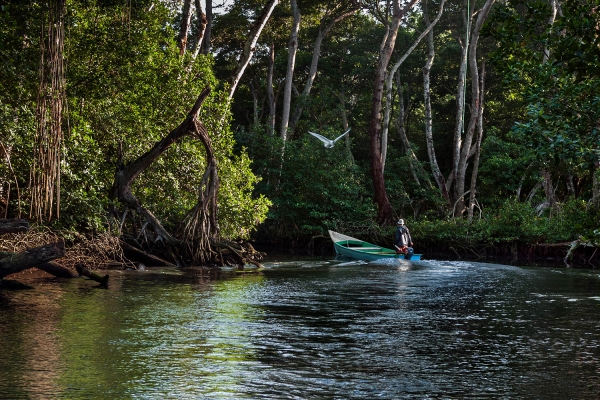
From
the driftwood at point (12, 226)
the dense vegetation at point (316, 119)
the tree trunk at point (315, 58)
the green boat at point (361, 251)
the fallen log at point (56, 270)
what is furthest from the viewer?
the tree trunk at point (315, 58)

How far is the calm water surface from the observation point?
8062mm

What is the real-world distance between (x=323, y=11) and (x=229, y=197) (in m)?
22.1

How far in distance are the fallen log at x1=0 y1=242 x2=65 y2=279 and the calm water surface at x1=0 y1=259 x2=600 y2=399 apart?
0.59 m

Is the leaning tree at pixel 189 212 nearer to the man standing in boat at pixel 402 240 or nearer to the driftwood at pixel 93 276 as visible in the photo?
the driftwood at pixel 93 276

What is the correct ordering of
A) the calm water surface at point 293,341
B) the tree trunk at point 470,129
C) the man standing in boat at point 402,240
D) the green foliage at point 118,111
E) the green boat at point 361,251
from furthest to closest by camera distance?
the tree trunk at point 470,129 < the green boat at point 361,251 < the man standing in boat at point 402,240 < the green foliage at point 118,111 < the calm water surface at point 293,341

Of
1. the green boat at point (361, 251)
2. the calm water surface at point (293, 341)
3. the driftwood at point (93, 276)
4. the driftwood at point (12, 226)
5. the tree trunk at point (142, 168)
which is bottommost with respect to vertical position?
the calm water surface at point (293, 341)

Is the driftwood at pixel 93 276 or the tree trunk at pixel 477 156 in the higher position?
the tree trunk at pixel 477 156

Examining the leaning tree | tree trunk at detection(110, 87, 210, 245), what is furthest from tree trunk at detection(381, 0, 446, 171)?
tree trunk at detection(110, 87, 210, 245)

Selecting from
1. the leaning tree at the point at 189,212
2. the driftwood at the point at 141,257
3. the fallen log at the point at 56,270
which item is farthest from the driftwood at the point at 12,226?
the driftwood at the point at 141,257

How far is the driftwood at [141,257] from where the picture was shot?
21406 millimetres

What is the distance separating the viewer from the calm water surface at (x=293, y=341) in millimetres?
8062

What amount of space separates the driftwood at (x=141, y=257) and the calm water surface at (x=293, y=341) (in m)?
2.85

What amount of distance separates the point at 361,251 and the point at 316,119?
17910 millimetres

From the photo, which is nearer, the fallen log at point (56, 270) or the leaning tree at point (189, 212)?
the fallen log at point (56, 270)
